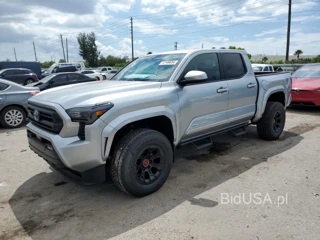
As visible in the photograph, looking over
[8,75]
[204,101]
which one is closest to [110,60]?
[8,75]

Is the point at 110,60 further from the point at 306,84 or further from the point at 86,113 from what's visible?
the point at 86,113

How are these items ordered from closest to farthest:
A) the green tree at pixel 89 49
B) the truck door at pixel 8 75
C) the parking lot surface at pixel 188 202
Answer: the parking lot surface at pixel 188 202 < the truck door at pixel 8 75 < the green tree at pixel 89 49

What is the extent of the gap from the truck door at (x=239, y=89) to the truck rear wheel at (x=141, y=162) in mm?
1577

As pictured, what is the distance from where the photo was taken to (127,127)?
10.9ft

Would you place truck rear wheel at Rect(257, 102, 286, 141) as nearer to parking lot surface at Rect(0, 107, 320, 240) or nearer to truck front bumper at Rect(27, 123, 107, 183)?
parking lot surface at Rect(0, 107, 320, 240)

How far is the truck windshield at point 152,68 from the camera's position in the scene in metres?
3.76

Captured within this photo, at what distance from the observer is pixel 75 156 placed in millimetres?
2809

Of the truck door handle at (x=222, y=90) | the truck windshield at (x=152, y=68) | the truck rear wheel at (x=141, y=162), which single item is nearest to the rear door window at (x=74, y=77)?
the truck windshield at (x=152, y=68)

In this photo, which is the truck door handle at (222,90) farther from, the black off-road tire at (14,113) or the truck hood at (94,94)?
the black off-road tire at (14,113)

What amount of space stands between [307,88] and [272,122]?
4.21m

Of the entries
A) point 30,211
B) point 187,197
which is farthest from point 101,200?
point 187,197

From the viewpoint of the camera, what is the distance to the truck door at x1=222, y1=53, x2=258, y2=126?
439 centimetres

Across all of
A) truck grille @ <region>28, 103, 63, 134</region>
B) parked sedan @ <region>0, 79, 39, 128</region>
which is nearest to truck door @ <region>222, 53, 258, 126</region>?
truck grille @ <region>28, 103, 63, 134</region>

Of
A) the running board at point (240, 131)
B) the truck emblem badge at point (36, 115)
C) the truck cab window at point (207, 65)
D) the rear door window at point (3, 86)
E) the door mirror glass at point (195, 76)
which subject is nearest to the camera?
the truck emblem badge at point (36, 115)
